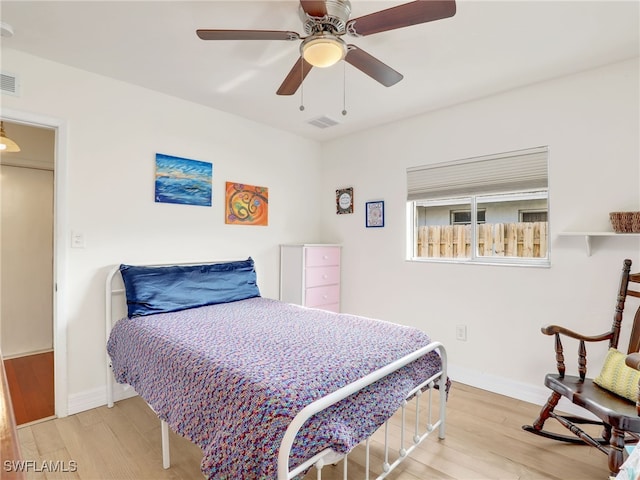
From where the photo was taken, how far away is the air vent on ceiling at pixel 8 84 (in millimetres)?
2201

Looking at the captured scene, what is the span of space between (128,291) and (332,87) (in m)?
2.24

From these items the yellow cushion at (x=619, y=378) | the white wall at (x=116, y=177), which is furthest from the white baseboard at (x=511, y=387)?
the white wall at (x=116, y=177)

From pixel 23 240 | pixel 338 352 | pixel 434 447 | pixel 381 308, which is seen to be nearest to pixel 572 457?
pixel 434 447

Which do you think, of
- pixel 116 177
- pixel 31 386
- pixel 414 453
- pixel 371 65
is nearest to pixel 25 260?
pixel 31 386

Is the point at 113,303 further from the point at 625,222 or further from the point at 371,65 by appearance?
the point at 625,222

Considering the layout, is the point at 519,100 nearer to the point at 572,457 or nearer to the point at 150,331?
the point at 572,457

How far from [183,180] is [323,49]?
193cm

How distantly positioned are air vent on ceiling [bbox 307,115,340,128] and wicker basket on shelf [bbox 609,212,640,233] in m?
2.43

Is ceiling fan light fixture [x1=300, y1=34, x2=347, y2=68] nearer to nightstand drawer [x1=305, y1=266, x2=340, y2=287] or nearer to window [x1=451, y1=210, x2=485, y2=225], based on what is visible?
window [x1=451, y1=210, x2=485, y2=225]

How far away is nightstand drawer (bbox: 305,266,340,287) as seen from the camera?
359 cm

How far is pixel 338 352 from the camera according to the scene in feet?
5.48

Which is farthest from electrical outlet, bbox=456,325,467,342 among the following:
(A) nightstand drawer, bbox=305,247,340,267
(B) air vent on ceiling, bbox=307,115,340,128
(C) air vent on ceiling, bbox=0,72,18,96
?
(C) air vent on ceiling, bbox=0,72,18,96

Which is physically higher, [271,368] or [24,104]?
[24,104]

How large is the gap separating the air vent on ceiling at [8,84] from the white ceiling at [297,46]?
0.20 meters
